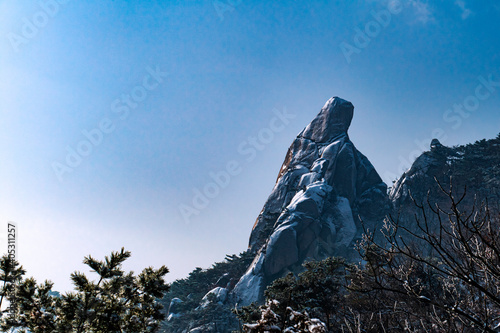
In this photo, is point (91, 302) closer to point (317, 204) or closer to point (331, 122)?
point (317, 204)

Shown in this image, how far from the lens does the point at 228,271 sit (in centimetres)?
4431

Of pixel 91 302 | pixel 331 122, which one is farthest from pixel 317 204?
pixel 91 302

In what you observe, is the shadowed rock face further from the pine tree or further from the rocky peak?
the pine tree

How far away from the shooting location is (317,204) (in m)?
42.3

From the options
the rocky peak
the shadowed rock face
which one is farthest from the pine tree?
the rocky peak

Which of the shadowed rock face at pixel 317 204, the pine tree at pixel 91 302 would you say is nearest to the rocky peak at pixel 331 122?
the shadowed rock face at pixel 317 204

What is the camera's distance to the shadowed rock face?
129 ft

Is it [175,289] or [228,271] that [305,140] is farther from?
[175,289]

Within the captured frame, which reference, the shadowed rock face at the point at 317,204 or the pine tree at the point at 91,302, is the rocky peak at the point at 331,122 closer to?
the shadowed rock face at the point at 317,204

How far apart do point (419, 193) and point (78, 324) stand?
44894 mm

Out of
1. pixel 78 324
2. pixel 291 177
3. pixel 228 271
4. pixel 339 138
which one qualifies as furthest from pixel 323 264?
pixel 339 138

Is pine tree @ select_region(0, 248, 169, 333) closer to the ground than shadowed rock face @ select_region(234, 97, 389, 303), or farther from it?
closer to the ground

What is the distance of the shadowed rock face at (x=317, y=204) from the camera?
3947 cm

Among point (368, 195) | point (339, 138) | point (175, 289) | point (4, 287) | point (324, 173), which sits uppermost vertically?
point (339, 138)
